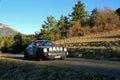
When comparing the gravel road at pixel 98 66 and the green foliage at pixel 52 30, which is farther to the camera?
the green foliage at pixel 52 30

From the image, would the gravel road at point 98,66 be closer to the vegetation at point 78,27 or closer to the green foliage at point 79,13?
the vegetation at point 78,27

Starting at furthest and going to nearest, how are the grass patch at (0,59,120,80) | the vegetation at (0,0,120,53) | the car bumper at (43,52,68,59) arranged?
the vegetation at (0,0,120,53) < the car bumper at (43,52,68,59) < the grass patch at (0,59,120,80)

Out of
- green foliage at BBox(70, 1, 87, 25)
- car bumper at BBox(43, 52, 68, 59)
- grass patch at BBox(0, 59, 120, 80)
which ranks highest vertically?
green foliage at BBox(70, 1, 87, 25)

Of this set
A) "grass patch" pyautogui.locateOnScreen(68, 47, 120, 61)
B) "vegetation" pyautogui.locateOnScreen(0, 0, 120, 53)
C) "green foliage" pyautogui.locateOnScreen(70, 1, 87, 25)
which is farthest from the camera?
"green foliage" pyautogui.locateOnScreen(70, 1, 87, 25)

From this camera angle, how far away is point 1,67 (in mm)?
20594

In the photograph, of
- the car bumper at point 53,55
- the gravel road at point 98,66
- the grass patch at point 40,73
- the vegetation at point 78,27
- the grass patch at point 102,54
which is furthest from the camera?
the vegetation at point 78,27

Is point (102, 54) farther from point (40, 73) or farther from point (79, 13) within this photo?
point (79, 13)

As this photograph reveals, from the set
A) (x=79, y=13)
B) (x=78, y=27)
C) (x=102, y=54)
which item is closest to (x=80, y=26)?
(x=78, y=27)

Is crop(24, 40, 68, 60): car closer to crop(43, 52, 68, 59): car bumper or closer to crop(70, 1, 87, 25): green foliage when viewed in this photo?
crop(43, 52, 68, 59): car bumper

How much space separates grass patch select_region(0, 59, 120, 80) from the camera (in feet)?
46.2

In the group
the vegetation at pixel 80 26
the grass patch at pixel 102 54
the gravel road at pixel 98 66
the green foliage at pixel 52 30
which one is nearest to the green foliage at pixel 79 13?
the vegetation at pixel 80 26

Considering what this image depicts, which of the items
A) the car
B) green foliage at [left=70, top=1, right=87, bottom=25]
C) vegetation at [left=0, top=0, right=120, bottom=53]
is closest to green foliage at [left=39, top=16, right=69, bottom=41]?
vegetation at [left=0, top=0, right=120, bottom=53]

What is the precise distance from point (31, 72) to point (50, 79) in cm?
221

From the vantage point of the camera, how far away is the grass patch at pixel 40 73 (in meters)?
14.1
